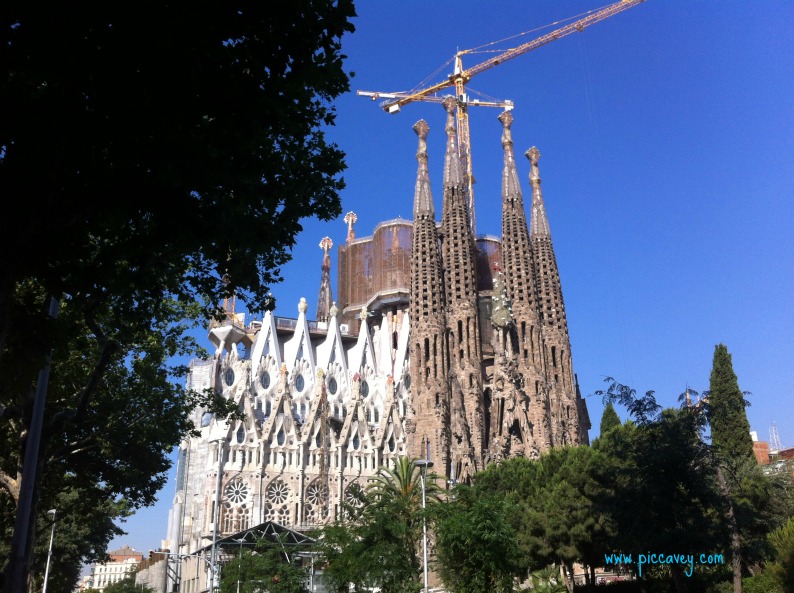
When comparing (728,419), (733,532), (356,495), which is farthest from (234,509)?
(733,532)

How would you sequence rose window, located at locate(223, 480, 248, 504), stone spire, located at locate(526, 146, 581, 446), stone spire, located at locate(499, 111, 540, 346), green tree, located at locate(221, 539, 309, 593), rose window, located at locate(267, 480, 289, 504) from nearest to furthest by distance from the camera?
green tree, located at locate(221, 539, 309, 593) < rose window, located at locate(223, 480, 248, 504) < rose window, located at locate(267, 480, 289, 504) < stone spire, located at locate(526, 146, 581, 446) < stone spire, located at locate(499, 111, 540, 346)

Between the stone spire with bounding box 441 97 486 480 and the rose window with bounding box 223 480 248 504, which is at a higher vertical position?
the stone spire with bounding box 441 97 486 480

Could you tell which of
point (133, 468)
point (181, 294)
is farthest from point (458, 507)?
point (181, 294)

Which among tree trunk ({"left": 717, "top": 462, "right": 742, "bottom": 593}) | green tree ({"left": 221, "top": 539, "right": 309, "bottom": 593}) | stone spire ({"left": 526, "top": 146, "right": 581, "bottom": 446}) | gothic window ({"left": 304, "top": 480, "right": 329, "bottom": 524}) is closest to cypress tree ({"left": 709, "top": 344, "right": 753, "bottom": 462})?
tree trunk ({"left": 717, "top": 462, "right": 742, "bottom": 593})

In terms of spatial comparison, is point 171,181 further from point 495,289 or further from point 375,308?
point 375,308

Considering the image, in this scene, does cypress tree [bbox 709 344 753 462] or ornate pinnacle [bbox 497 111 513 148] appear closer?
cypress tree [bbox 709 344 753 462]

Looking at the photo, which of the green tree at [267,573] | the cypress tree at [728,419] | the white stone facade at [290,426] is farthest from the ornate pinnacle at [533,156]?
the green tree at [267,573]

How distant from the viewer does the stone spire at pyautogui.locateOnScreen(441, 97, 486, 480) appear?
5100cm

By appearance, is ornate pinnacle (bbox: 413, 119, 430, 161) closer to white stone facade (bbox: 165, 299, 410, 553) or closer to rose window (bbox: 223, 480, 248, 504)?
white stone facade (bbox: 165, 299, 410, 553)

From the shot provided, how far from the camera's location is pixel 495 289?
58.5 meters

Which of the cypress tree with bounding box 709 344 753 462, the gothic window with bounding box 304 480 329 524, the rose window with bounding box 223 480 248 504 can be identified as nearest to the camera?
the cypress tree with bounding box 709 344 753 462

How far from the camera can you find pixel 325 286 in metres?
74.7

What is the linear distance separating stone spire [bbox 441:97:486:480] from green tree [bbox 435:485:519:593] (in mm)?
26549

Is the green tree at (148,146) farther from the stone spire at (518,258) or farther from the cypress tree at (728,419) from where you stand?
the stone spire at (518,258)
